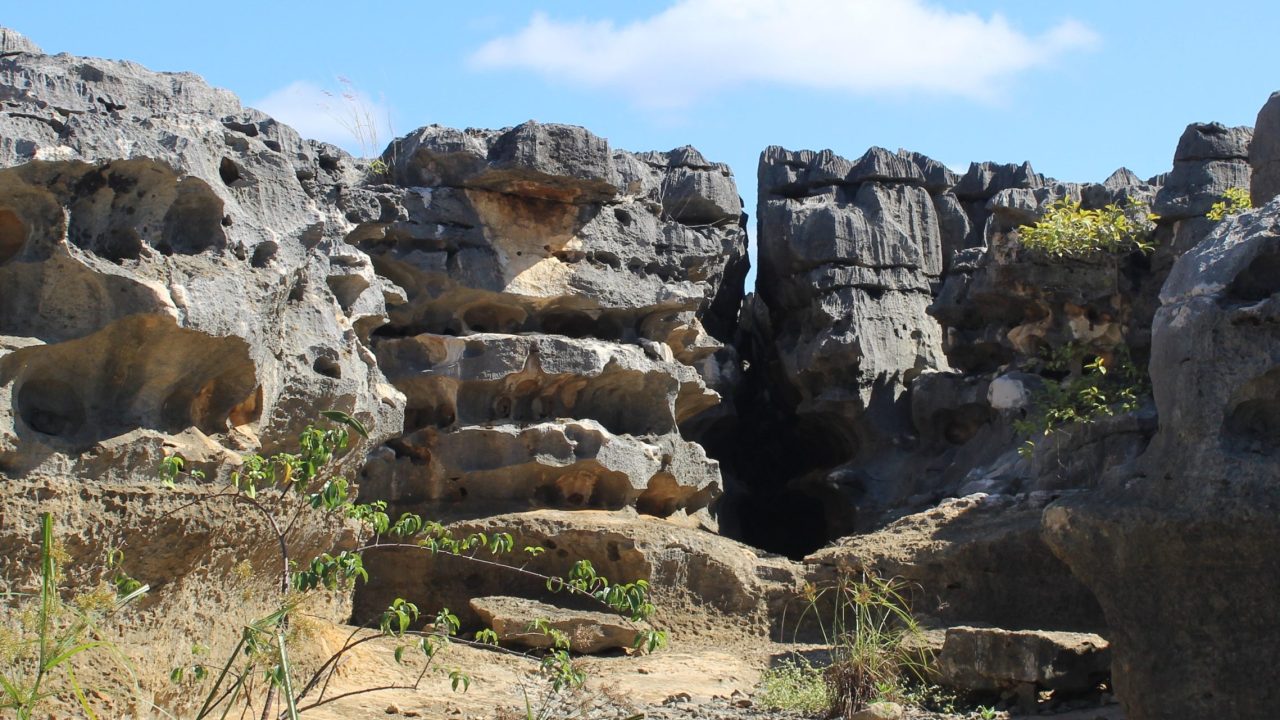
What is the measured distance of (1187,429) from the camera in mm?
7145

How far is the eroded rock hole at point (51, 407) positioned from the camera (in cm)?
758

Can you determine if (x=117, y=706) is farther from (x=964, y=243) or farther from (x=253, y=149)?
(x=964, y=243)

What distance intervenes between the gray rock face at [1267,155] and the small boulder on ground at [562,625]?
541 cm

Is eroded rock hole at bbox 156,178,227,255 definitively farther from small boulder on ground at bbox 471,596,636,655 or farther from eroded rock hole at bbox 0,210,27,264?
small boulder on ground at bbox 471,596,636,655

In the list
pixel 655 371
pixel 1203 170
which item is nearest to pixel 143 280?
pixel 655 371

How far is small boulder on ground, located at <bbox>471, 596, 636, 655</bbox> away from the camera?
10.9m

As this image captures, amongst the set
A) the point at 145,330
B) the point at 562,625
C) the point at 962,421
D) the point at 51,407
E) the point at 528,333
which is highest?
the point at 528,333

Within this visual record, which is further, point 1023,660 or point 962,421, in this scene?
point 962,421

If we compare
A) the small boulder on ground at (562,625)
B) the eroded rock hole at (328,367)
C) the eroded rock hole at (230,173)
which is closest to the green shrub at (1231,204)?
the small boulder on ground at (562,625)

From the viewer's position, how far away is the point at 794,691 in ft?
30.2

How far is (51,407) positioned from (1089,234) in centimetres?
960

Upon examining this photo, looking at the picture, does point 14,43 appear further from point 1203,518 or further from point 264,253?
point 1203,518

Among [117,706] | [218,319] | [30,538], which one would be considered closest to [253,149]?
[218,319]

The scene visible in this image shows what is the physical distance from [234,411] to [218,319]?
2.88ft
